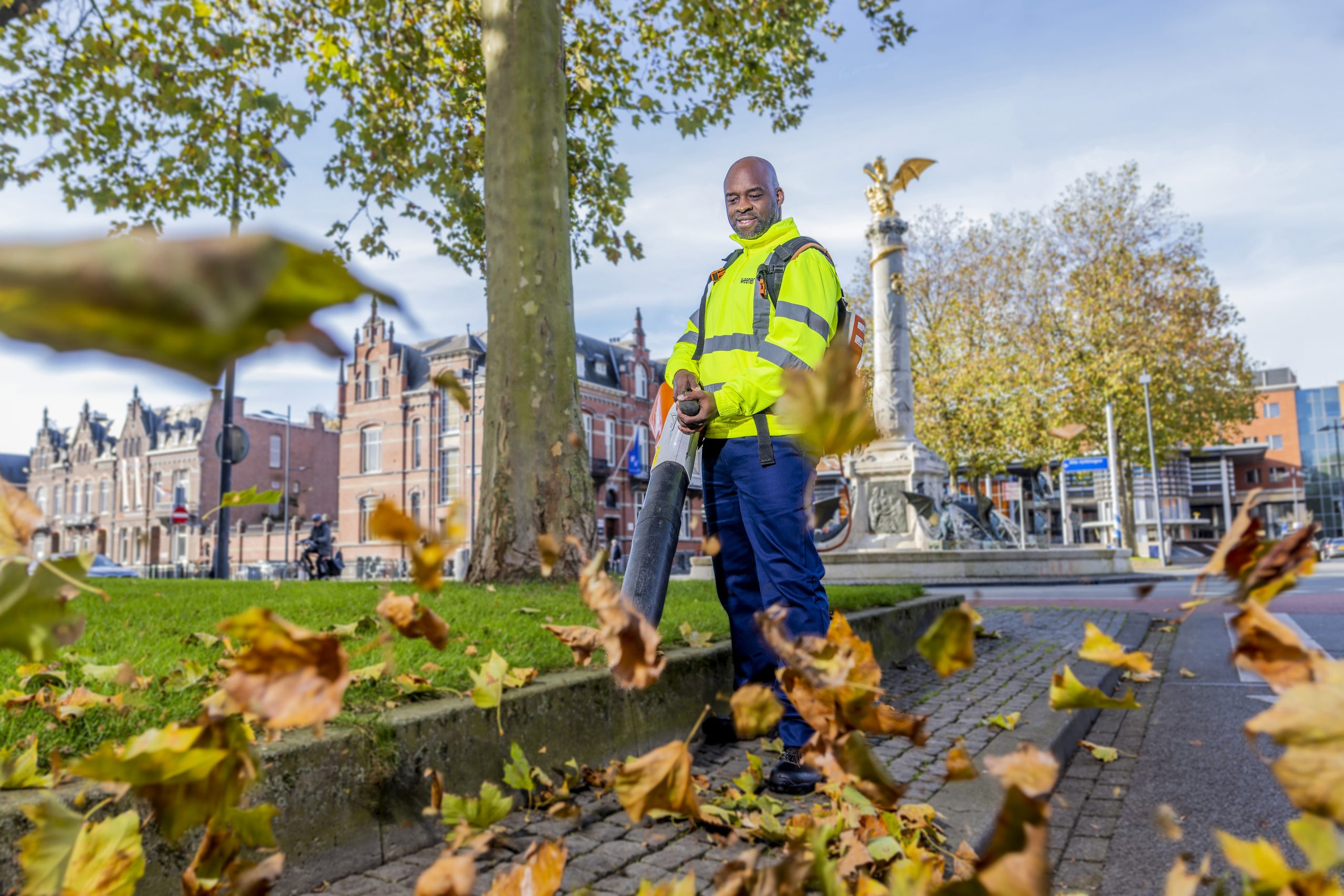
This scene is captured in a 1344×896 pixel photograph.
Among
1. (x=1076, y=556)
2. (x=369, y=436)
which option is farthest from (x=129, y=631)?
(x=369, y=436)

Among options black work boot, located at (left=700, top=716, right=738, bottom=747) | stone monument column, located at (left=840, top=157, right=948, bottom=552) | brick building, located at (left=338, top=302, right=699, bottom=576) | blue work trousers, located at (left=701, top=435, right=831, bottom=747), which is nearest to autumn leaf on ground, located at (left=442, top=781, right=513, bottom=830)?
blue work trousers, located at (left=701, top=435, right=831, bottom=747)

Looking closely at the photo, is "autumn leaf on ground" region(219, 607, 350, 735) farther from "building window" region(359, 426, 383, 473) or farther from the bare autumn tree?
"building window" region(359, 426, 383, 473)

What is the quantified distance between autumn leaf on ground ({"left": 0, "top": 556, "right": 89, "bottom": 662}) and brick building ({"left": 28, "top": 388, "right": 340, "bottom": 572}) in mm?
59362

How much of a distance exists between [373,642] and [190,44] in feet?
40.7

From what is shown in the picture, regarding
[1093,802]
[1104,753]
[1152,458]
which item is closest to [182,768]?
[1093,802]

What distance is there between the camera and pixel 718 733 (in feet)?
12.4

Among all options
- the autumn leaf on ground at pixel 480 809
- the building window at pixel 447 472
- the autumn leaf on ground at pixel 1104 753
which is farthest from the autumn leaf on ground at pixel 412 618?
the building window at pixel 447 472

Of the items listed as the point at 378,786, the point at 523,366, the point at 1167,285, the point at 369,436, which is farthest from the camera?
the point at 369,436

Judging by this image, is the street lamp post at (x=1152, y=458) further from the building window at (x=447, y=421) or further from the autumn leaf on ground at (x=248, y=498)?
the building window at (x=447, y=421)

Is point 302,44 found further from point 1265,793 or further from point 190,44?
point 1265,793

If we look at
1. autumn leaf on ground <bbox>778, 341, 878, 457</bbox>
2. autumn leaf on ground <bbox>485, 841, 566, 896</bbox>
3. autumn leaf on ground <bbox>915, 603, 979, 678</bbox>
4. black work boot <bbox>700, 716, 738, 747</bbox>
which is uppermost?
autumn leaf on ground <bbox>778, 341, 878, 457</bbox>

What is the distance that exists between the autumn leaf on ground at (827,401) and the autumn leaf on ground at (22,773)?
171 cm

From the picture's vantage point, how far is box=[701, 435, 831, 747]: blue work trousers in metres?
3.21

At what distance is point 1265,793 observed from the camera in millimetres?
3238
